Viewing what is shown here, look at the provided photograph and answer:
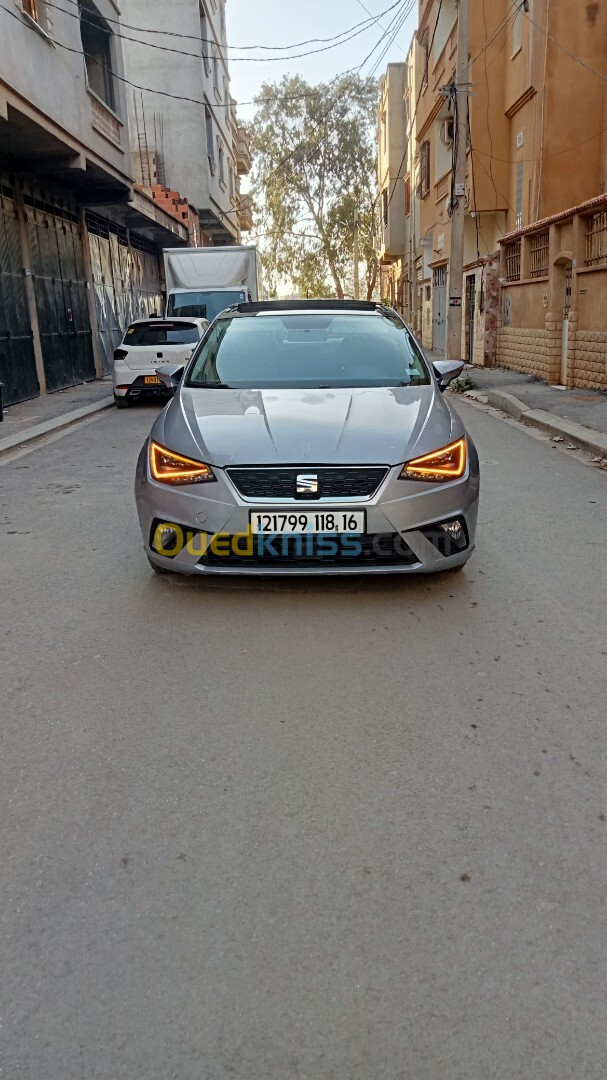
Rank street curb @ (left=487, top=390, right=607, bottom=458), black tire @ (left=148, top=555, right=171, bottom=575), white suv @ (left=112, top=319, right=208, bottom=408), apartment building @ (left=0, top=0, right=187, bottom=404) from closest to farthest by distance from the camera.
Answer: black tire @ (left=148, top=555, right=171, bottom=575) < street curb @ (left=487, top=390, right=607, bottom=458) < apartment building @ (left=0, top=0, right=187, bottom=404) < white suv @ (left=112, top=319, right=208, bottom=408)

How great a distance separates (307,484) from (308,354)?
187 centimetres

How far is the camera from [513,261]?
1952 cm

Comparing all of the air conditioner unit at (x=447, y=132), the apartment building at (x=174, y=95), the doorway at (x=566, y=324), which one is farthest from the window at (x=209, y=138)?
the doorway at (x=566, y=324)

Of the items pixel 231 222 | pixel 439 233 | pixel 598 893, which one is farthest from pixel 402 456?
pixel 231 222

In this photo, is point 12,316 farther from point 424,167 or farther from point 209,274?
point 424,167

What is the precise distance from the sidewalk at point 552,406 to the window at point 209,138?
21.6 meters

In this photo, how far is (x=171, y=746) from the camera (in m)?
3.27

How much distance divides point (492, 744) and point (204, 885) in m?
1.24

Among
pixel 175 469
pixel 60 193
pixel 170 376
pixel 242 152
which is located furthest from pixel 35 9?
pixel 242 152

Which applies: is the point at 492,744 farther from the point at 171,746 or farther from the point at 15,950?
the point at 15,950

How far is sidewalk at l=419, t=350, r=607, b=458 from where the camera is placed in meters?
10.4

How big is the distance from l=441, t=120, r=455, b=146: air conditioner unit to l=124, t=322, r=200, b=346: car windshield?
14946mm

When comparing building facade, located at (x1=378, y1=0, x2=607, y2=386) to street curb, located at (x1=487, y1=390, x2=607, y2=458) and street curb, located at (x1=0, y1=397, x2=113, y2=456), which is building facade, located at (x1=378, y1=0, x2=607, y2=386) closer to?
street curb, located at (x1=487, y1=390, x2=607, y2=458)

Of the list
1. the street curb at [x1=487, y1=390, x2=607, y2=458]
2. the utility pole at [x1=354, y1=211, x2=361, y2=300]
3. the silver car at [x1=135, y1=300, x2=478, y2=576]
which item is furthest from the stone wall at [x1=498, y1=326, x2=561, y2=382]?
the utility pole at [x1=354, y1=211, x2=361, y2=300]
